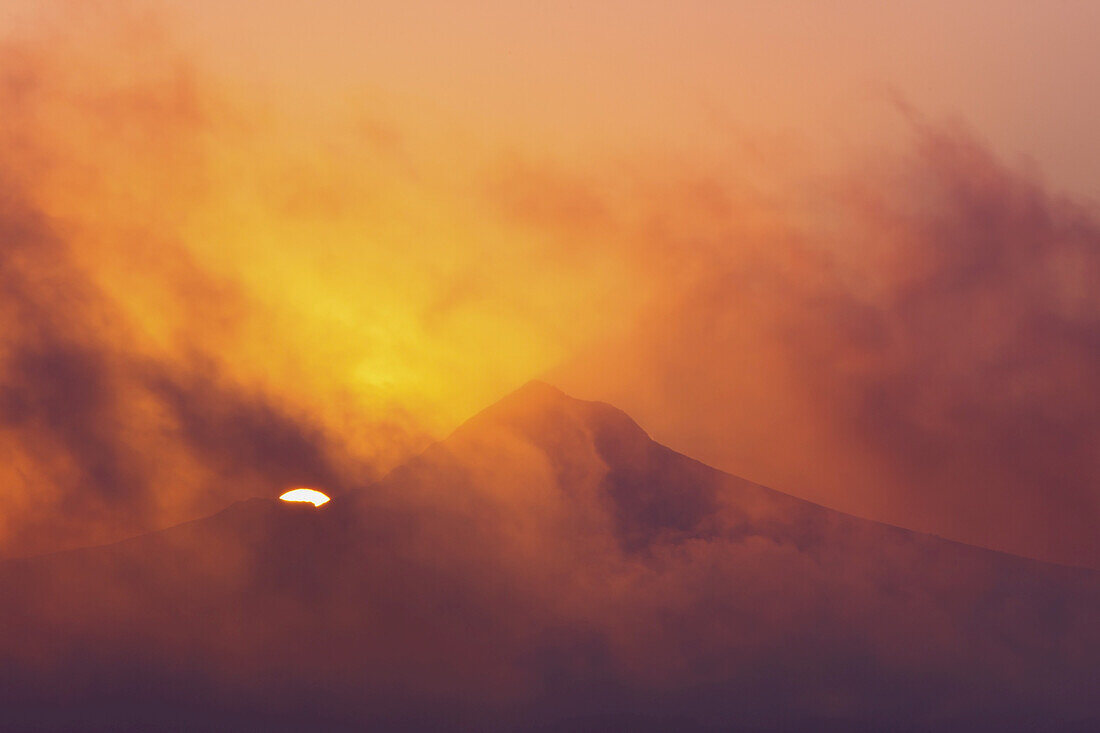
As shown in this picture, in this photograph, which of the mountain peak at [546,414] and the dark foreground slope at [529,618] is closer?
the dark foreground slope at [529,618]

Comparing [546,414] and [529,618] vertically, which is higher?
[546,414]

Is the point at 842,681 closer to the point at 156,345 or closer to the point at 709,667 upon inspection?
the point at 709,667

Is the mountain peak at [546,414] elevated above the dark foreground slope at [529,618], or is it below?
above

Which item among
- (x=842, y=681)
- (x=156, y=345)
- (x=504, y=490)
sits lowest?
(x=842, y=681)

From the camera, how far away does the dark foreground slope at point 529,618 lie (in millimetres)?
10625

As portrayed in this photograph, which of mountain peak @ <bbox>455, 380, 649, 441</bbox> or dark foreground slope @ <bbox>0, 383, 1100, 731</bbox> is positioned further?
mountain peak @ <bbox>455, 380, 649, 441</bbox>

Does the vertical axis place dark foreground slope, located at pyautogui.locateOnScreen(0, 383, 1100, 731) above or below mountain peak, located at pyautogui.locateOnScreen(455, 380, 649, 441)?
below

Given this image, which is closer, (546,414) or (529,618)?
(529,618)

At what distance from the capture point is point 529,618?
35.5ft

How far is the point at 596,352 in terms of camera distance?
36.7 ft

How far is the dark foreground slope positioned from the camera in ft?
34.9

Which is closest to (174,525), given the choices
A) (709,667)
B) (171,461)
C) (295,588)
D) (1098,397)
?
(171,461)

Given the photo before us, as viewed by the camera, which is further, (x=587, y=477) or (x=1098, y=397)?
(x=587, y=477)

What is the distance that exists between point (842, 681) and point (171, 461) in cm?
766
